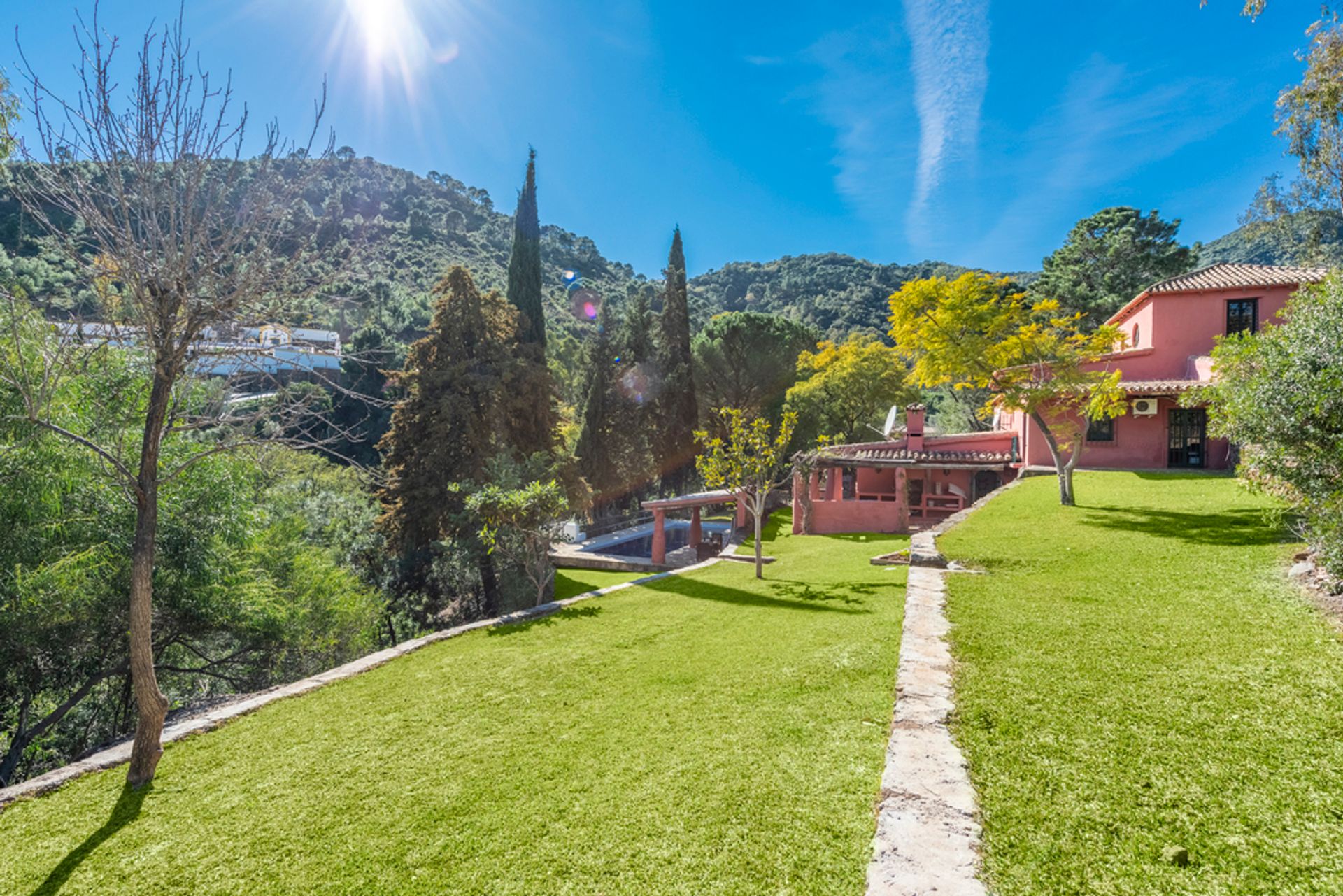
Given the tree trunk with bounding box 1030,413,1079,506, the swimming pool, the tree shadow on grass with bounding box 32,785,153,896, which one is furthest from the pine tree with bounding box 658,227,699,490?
the tree shadow on grass with bounding box 32,785,153,896

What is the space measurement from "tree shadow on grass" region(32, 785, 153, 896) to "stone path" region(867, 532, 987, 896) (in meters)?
4.16

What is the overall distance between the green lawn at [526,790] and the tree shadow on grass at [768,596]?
4.98 ft

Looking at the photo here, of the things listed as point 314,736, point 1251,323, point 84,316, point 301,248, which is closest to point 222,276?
point 301,248

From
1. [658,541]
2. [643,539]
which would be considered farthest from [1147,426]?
[643,539]

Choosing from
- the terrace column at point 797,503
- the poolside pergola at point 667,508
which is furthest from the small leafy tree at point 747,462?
the terrace column at point 797,503

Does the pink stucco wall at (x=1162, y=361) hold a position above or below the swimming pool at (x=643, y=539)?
above

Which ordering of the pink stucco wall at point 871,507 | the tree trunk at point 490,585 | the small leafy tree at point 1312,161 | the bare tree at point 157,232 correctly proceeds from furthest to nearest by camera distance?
the pink stucco wall at point 871,507 < the tree trunk at point 490,585 < the small leafy tree at point 1312,161 < the bare tree at point 157,232

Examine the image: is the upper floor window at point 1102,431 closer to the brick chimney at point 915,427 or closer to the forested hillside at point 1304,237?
the brick chimney at point 915,427

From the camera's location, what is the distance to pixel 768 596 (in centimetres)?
887

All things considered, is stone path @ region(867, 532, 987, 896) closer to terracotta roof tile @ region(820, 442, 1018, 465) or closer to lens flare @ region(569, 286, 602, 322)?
terracotta roof tile @ region(820, 442, 1018, 465)

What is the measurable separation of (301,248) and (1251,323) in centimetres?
2282

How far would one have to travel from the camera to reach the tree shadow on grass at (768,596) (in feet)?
25.1

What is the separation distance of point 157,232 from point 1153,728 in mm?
6424

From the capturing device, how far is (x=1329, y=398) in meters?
4.52
